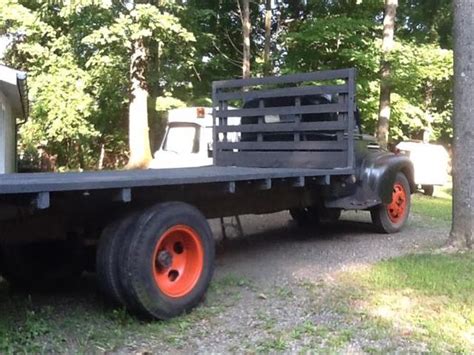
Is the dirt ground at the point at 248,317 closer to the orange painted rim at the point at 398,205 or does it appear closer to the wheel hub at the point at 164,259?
the wheel hub at the point at 164,259

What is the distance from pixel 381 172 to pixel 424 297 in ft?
10.1

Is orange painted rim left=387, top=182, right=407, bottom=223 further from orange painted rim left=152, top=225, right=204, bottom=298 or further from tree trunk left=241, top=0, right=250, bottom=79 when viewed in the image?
tree trunk left=241, top=0, right=250, bottom=79

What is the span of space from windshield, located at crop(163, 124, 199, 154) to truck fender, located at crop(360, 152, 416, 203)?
4670mm

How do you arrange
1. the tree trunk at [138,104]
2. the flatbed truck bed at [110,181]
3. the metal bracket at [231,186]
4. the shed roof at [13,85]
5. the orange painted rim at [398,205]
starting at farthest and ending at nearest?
the tree trunk at [138,104] < the shed roof at [13,85] < the orange painted rim at [398,205] < the metal bracket at [231,186] < the flatbed truck bed at [110,181]

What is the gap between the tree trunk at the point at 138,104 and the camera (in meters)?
19.5

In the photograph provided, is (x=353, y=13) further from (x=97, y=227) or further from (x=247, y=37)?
(x=97, y=227)

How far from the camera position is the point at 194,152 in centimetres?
1246

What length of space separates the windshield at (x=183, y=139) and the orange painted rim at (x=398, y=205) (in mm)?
4592

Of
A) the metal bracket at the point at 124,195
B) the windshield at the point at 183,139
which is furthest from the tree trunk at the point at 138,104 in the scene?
the metal bracket at the point at 124,195

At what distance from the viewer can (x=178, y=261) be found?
5250mm

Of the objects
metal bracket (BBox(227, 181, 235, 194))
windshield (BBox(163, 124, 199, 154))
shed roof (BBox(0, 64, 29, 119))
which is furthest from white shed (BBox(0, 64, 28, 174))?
metal bracket (BBox(227, 181, 235, 194))

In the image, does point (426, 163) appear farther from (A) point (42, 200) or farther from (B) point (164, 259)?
(A) point (42, 200)

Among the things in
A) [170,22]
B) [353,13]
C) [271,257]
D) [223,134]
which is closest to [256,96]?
[223,134]

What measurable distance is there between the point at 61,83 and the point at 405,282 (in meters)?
18.2
